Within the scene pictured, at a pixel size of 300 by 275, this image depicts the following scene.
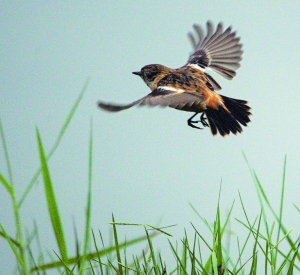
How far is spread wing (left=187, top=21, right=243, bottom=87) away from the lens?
2.96m

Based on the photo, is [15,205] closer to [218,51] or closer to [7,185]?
[7,185]

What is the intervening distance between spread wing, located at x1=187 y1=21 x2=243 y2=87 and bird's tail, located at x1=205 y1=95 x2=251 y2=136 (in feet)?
1.63

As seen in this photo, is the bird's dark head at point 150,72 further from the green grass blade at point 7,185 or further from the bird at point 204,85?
the green grass blade at point 7,185

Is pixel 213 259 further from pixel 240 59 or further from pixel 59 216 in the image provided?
pixel 240 59

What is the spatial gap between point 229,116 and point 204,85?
25cm

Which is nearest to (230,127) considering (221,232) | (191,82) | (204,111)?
(204,111)

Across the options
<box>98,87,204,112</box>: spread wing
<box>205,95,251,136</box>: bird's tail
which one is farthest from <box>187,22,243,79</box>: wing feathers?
<box>98,87,204,112</box>: spread wing

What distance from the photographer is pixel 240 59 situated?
3000 millimetres

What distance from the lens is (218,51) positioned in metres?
3.15

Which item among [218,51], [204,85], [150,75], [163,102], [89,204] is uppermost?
[218,51]

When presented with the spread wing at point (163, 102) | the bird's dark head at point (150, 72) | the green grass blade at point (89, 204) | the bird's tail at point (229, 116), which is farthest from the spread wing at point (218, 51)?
the green grass blade at point (89, 204)

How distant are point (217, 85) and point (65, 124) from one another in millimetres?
1843

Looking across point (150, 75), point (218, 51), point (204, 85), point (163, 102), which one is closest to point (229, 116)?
point (204, 85)

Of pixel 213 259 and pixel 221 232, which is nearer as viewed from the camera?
pixel 213 259
